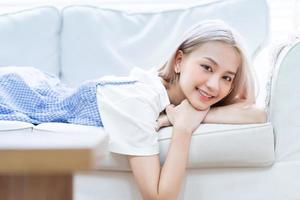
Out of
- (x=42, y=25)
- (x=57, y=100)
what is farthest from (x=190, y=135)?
(x=42, y=25)

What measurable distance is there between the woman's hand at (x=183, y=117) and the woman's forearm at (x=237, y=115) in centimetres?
3

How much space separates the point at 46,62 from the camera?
207 centimetres

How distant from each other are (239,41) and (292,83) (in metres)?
0.19

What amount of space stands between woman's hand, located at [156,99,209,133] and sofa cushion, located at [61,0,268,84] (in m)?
0.67

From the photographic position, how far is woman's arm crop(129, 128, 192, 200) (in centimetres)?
127

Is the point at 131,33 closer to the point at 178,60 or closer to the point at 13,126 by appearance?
the point at 178,60

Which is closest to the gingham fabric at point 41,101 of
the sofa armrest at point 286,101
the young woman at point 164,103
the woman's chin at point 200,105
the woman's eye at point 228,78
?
the young woman at point 164,103

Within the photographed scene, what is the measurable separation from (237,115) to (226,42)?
0.21 m

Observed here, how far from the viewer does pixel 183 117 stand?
1.36 metres

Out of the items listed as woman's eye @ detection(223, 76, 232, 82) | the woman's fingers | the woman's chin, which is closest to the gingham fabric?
the woman's fingers

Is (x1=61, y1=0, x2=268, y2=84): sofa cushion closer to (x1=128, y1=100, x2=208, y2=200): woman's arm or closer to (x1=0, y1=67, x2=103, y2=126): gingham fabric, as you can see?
(x1=0, y1=67, x2=103, y2=126): gingham fabric

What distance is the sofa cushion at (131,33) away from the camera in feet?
6.75

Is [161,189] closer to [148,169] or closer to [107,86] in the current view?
[148,169]

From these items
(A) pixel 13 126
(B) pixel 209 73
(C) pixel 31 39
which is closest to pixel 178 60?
(B) pixel 209 73
